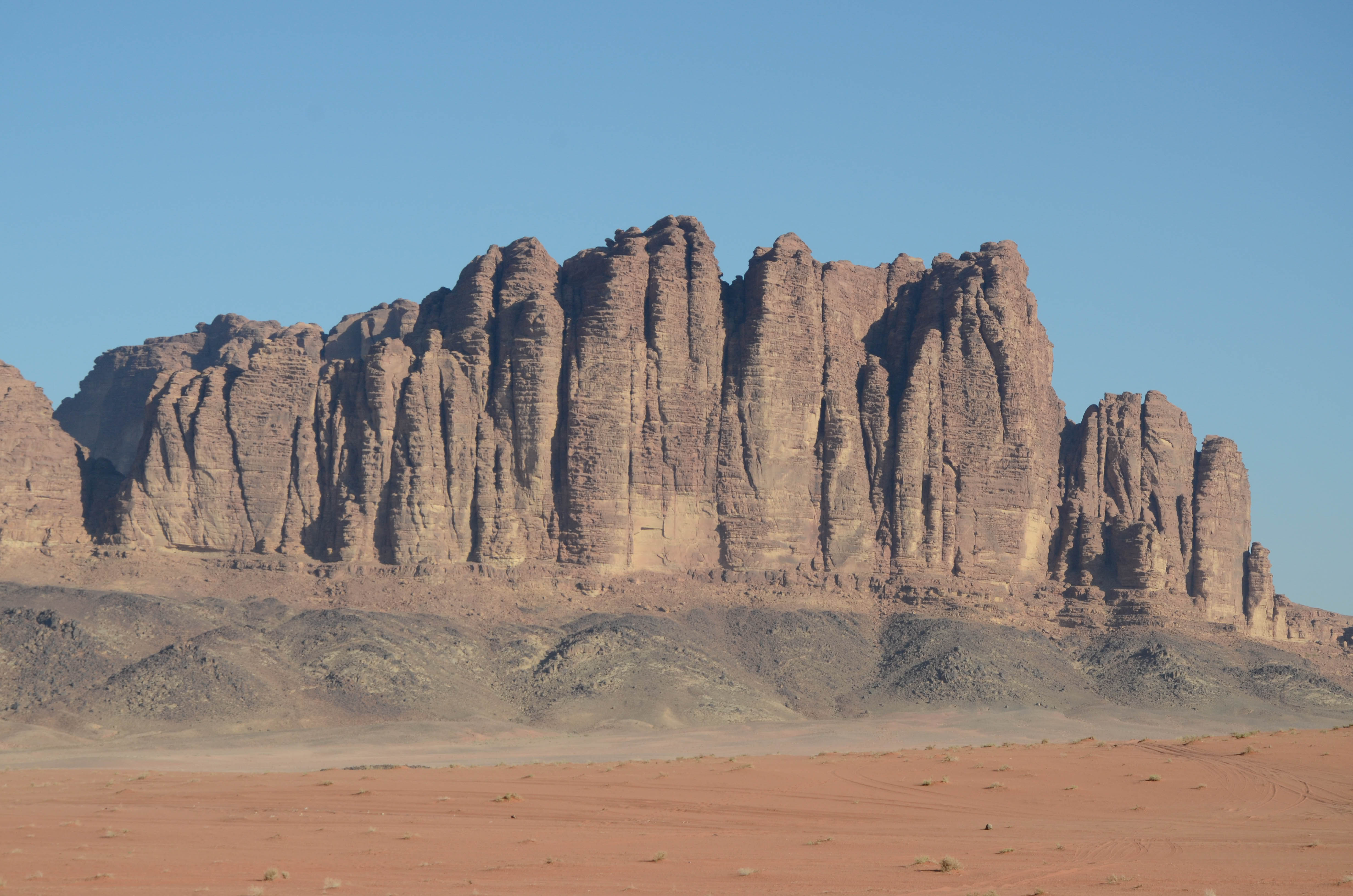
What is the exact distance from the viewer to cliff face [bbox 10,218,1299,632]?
103500mm

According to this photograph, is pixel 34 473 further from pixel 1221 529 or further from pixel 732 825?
pixel 1221 529

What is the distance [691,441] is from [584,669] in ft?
67.5

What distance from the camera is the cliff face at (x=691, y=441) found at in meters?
104

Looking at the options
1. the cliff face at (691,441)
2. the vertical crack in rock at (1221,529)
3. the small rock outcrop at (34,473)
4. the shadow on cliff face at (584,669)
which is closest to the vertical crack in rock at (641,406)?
the cliff face at (691,441)

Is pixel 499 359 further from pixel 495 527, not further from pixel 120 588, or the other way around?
pixel 120 588

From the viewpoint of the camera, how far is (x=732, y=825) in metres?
47.2

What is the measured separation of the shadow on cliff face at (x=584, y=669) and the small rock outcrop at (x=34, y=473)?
25.6ft

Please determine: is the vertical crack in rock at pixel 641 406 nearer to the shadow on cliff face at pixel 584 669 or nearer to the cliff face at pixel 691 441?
the cliff face at pixel 691 441

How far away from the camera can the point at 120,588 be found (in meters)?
95.7

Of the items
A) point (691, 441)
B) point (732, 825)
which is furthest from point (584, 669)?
point (732, 825)

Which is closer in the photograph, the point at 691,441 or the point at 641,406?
the point at 641,406

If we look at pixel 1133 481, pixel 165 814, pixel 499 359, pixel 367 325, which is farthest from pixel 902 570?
pixel 165 814

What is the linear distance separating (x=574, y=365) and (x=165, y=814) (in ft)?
196

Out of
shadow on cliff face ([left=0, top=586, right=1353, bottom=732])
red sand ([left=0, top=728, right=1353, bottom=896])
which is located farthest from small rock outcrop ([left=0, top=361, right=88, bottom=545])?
red sand ([left=0, top=728, right=1353, bottom=896])
